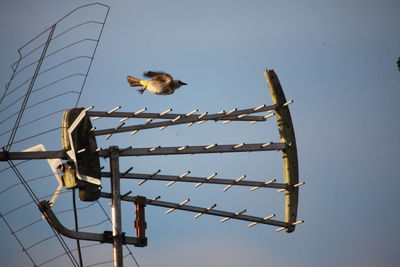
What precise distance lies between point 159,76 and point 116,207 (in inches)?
203

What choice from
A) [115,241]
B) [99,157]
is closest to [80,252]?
[115,241]

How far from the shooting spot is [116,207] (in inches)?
827

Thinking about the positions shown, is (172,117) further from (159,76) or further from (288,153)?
(288,153)

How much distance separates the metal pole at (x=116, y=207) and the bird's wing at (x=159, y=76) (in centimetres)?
451

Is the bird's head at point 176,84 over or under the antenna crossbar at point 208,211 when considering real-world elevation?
over

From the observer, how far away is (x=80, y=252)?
20938 mm

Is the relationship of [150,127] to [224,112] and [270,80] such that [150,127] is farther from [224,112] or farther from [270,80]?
[270,80]

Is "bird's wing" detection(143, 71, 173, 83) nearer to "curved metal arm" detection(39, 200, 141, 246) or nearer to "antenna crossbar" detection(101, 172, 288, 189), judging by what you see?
"antenna crossbar" detection(101, 172, 288, 189)

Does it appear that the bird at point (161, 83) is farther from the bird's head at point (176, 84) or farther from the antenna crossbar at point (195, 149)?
the antenna crossbar at point (195, 149)

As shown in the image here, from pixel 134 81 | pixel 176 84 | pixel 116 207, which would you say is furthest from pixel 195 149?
pixel 134 81

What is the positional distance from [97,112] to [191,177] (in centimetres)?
302

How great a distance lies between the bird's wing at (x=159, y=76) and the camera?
2492 centimetres

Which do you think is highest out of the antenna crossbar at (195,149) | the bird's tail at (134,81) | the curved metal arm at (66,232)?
the bird's tail at (134,81)

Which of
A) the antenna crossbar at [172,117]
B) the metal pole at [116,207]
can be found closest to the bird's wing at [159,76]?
the antenna crossbar at [172,117]
